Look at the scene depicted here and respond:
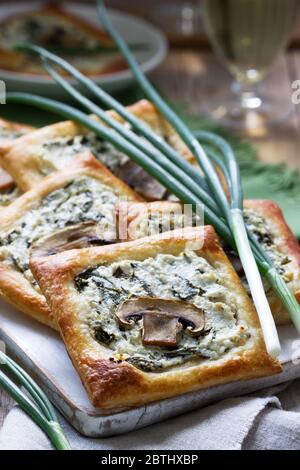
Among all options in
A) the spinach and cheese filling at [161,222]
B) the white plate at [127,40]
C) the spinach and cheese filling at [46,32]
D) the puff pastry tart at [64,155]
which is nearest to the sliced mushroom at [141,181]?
the puff pastry tart at [64,155]

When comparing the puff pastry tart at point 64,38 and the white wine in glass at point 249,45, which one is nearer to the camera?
the white wine in glass at point 249,45

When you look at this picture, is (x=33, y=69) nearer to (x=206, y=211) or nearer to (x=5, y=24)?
(x=5, y=24)

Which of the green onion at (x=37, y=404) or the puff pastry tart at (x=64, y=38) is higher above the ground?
the puff pastry tart at (x=64, y=38)

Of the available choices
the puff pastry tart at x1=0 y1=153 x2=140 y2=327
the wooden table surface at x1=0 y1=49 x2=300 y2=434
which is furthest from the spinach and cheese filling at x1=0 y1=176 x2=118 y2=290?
the wooden table surface at x1=0 y1=49 x2=300 y2=434

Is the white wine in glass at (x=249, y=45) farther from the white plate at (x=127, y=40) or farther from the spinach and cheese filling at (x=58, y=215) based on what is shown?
the spinach and cheese filling at (x=58, y=215)

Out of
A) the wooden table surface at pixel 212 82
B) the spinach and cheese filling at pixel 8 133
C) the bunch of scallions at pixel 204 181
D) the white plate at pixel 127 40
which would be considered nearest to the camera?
the bunch of scallions at pixel 204 181

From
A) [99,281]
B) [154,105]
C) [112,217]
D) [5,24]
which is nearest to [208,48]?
[5,24]
